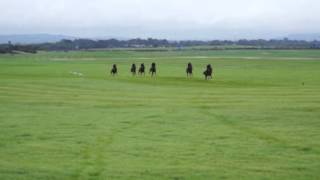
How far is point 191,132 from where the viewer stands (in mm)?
22078

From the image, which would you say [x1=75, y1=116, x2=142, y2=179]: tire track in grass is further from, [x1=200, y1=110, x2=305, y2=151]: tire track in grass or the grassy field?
[x1=200, y1=110, x2=305, y2=151]: tire track in grass

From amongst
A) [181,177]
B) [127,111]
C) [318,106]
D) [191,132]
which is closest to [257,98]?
[318,106]

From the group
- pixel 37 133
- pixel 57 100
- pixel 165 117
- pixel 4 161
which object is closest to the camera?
pixel 4 161

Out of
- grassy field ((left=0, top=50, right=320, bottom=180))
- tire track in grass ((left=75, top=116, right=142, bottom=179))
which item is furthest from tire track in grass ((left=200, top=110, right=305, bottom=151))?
tire track in grass ((left=75, top=116, right=142, bottom=179))

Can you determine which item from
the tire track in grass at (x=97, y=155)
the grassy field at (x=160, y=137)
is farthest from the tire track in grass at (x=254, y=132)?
the tire track in grass at (x=97, y=155)

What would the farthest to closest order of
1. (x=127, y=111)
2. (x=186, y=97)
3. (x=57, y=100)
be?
(x=186, y=97)
(x=57, y=100)
(x=127, y=111)

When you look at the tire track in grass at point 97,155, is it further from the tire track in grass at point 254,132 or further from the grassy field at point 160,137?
the tire track in grass at point 254,132

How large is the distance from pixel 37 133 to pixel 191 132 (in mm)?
5485

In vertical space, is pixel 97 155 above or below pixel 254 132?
above

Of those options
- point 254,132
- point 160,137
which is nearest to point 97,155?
point 160,137

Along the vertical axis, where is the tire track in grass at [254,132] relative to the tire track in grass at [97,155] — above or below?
below

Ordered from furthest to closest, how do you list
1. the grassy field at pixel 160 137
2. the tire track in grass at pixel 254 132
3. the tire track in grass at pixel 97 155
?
the tire track in grass at pixel 254 132, the grassy field at pixel 160 137, the tire track in grass at pixel 97 155

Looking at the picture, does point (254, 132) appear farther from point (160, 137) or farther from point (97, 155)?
point (97, 155)

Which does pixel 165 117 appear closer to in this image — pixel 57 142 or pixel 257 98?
pixel 57 142
